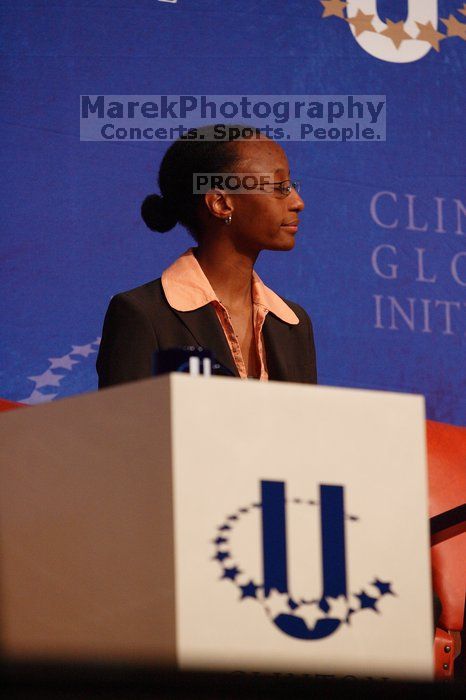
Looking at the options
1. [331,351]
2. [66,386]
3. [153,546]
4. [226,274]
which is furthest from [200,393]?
[331,351]

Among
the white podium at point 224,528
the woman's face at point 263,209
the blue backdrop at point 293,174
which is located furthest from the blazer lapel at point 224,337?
the white podium at point 224,528

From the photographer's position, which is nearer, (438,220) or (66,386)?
(66,386)

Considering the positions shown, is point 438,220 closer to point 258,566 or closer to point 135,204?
point 135,204

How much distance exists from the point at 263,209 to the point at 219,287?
180 millimetres

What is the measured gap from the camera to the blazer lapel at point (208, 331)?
2.18 metres

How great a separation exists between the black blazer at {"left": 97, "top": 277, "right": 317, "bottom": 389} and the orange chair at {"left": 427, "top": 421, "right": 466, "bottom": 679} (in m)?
0.42

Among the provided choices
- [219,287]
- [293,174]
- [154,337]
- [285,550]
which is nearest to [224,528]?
[285,550]

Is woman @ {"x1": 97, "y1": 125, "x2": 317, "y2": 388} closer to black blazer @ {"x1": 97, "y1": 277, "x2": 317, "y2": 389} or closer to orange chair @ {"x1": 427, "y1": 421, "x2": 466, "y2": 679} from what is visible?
black blazer @ {"x1": 97, "y1": 277, "x2": 317, "y2": 389}

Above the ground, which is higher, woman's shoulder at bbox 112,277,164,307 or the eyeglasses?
the eyeglasses

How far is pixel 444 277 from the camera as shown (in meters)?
3.02

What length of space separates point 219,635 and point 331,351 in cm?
171

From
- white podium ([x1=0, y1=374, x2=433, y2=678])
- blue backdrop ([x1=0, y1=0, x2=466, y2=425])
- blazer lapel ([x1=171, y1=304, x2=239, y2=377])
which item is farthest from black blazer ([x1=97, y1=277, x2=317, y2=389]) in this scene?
white podium ([x1=0, y1=374, x2=433, y2=678])

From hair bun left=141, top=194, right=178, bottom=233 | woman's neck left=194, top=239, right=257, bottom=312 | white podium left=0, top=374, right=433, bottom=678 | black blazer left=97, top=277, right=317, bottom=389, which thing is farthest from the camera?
hair bun left=141, top=194, right=178, bottom=233

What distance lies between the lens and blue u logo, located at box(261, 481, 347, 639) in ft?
4.14
